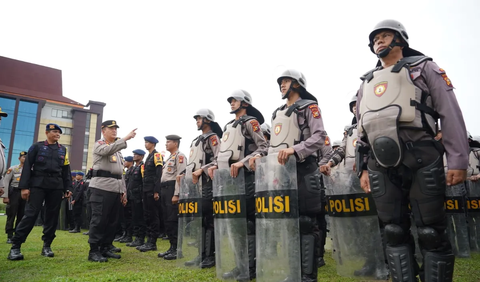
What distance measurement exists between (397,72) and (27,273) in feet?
15.8

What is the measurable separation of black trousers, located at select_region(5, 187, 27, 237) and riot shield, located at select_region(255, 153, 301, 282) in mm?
7300

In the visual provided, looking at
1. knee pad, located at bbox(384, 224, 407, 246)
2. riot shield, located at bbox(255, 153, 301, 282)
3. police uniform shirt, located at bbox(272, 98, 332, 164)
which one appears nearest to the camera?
knee pad, located at bbox(384, 224, 407, 246)

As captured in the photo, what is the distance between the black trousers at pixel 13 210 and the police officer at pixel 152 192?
3.27 metres

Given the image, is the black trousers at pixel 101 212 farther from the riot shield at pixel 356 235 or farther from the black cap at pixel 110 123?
the riot shield at pixel 356 235

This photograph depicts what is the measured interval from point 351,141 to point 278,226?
8.75 feet

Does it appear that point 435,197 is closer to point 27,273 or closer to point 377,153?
point 377,153

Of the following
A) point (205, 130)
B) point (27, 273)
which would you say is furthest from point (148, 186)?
point (27, 273)

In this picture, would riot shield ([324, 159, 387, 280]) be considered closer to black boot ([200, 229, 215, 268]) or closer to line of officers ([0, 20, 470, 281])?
line of officers ([0, 20, 470, 281])

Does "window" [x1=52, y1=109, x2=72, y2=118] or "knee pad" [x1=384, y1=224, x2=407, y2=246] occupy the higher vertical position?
"window" [x1=52, y1=109, x2=72, y2=118]

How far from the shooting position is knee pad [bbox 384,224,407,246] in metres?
2.42

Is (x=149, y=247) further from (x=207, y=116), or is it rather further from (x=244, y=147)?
(x=244, y=147)

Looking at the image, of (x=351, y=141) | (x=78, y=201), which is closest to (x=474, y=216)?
(x=351, y=141)

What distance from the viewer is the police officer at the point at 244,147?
3.99 m

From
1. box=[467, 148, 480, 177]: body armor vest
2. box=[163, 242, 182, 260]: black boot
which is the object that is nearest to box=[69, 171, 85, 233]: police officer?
box=[163, 242, 182, 260]: black boot
